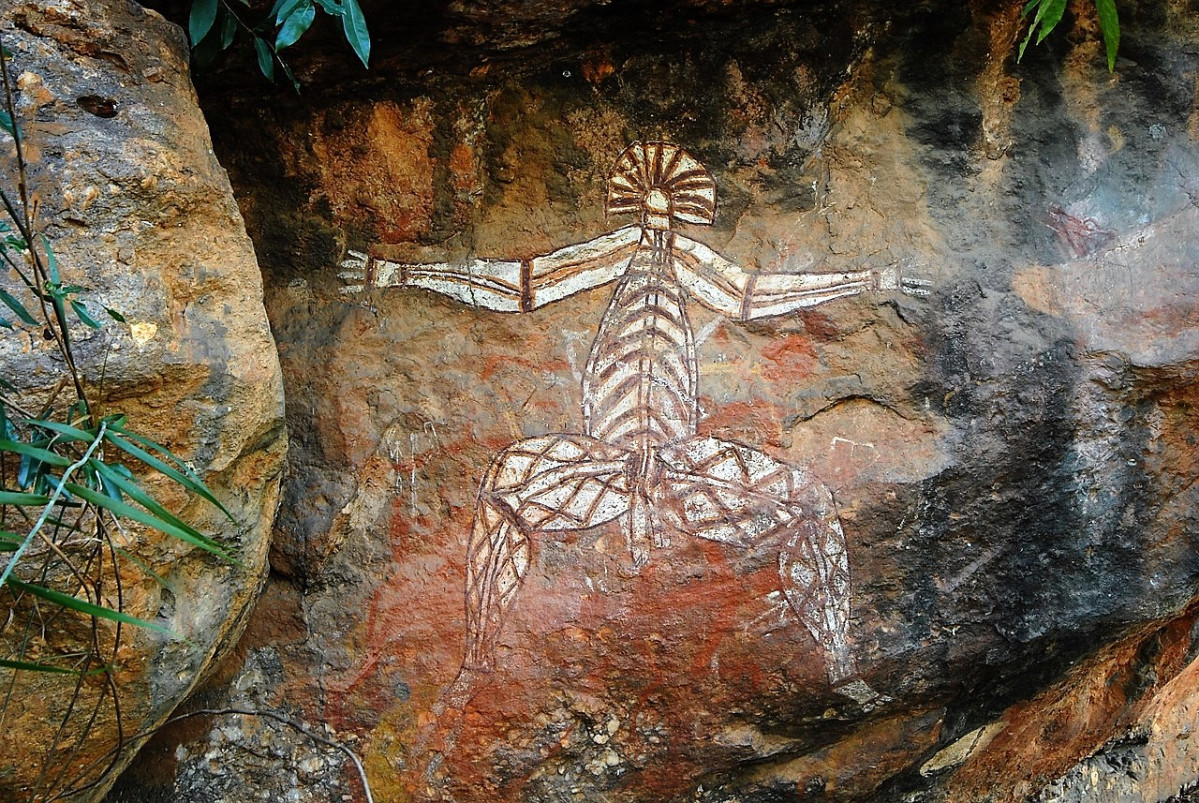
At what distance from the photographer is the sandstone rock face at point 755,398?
283cm

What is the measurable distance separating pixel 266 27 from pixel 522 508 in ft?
4.23

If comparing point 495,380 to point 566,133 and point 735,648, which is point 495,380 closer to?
point 566,133

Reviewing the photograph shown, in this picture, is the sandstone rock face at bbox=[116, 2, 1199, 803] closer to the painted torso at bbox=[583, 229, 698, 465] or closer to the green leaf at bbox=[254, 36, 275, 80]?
the painted torso at bbox=[583, 229, 698, 465]

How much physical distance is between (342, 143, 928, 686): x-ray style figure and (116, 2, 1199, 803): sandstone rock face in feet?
0.11

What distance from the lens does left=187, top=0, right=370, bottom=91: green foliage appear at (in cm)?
229

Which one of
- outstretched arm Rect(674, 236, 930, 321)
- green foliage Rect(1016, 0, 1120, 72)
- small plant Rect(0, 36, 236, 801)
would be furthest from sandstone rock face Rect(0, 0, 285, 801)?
green foliage Rect(1016, 0, 1120, 72)

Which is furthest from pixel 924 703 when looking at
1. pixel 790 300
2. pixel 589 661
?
pixel 790 300

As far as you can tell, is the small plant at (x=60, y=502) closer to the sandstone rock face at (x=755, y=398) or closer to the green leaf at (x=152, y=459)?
the green leaf at (x=152, y=459)

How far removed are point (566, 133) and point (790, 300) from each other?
74 cm

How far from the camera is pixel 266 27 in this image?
2602 millimetres

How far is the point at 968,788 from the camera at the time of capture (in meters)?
3.23

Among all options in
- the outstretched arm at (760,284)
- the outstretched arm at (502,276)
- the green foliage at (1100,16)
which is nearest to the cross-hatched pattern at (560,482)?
the outstretched arm at (502,276)

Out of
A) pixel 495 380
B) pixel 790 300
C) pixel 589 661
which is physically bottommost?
pixel 589 661

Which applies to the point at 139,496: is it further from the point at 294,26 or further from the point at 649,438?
the point at 649,438
